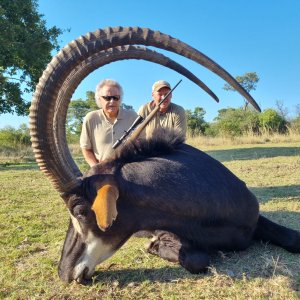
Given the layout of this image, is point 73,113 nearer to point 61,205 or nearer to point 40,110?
point 61,205

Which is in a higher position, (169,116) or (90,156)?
(169,116)

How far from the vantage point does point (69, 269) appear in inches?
135

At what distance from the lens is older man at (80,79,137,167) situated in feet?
17.0

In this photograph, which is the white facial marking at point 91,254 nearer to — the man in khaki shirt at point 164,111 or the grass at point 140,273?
the grass at point 140,273

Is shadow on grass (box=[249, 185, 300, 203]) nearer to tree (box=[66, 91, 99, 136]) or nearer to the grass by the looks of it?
the grass

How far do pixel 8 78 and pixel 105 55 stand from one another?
16.8 metres

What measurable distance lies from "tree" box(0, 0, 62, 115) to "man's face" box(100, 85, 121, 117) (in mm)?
12859

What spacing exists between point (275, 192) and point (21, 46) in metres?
14.3

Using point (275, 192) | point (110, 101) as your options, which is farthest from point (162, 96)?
point (275, 192)

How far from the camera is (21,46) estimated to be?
17.8 metres

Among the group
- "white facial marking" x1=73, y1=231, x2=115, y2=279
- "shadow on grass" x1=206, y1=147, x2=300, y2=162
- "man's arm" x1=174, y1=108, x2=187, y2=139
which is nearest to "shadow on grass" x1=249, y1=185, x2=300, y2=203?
"man's arm" x1=174, y1=108, x2=187, y2=139

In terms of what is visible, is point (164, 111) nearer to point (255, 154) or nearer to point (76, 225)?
point (76, 225)

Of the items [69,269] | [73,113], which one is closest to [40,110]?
[69,269]

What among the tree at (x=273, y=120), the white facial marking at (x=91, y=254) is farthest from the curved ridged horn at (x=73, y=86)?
the tree at (x=273, y=120)
